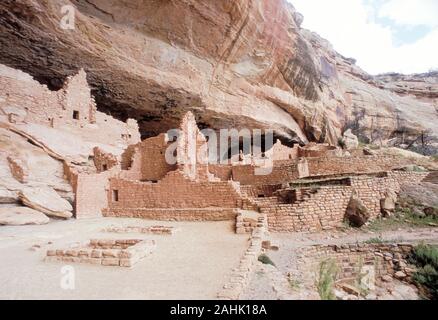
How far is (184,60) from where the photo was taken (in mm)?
15914

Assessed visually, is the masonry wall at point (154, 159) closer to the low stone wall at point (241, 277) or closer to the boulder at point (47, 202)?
the boulder at point (47, 202)

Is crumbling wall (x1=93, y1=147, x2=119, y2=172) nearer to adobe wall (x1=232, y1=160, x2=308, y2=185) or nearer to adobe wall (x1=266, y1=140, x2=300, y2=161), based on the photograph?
adobe wall (x1=232, y1=160, x2=308, y2=185)

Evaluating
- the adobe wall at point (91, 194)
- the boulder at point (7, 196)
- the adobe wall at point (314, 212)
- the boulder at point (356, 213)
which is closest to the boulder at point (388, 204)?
the boulder at point (356, 213)

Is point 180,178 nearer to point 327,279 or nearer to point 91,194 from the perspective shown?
point 91,194

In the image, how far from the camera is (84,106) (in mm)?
14836

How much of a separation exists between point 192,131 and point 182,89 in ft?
10.6

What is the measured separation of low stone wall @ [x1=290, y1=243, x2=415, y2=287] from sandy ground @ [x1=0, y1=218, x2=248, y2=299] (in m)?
1.96

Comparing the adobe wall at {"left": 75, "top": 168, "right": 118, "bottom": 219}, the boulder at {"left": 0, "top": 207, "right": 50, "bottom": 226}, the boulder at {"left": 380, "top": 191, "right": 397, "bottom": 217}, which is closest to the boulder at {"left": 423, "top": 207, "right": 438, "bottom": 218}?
the boulder at {"left": 380, "top": 191, "right": 397, "bottom": 217}

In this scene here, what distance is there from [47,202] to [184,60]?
30.5 feet

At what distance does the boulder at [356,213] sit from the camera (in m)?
11.0

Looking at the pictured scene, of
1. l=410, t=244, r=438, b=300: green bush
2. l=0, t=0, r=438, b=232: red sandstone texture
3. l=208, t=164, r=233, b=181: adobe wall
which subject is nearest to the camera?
l=410, t=244, r=438, b=300: green bush

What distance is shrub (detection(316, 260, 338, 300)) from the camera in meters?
5.87
